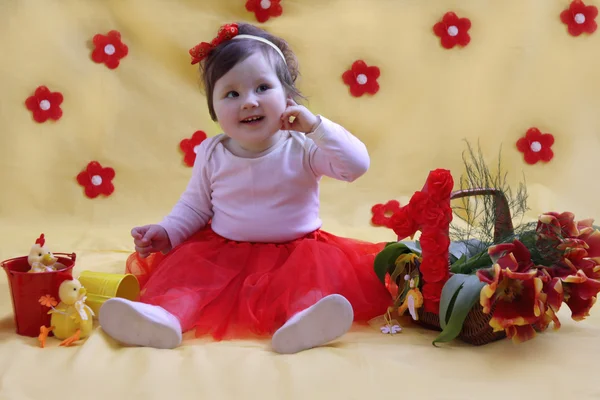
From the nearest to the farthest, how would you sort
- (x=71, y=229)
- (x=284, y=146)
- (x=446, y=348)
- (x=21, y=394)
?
(x=21, y=394), (x=446, y=348), (x=284, y=146), (x=71, y=229)

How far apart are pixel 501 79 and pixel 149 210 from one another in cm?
116

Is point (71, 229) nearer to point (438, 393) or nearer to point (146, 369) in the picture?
point (146, 369)

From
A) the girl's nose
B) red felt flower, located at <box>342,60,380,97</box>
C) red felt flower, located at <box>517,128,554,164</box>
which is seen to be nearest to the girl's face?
the girl's nose

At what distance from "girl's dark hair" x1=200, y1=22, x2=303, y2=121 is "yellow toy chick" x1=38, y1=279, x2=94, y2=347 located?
0.47 metres


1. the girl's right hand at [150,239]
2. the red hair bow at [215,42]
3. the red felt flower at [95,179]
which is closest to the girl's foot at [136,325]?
the girl's right hand at [150,239]

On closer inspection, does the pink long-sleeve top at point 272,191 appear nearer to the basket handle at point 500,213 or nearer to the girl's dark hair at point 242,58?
the girl's dark hair at point 242,58

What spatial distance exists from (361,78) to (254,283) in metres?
1.04

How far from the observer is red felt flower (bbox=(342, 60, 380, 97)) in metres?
2.11

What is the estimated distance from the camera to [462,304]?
107 cm

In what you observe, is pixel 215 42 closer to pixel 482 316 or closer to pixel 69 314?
pixel 69 314

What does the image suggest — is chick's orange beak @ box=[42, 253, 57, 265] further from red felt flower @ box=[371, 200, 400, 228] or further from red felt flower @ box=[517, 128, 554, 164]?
red felt flower @ box=[517, 128, 554, 164]

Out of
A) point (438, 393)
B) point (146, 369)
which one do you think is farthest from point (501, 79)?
point (146, 369)

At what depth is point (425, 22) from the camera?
83.4 inches

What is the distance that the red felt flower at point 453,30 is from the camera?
2.09 metres
